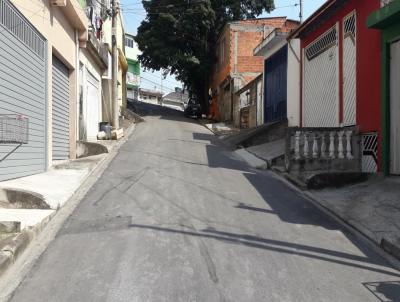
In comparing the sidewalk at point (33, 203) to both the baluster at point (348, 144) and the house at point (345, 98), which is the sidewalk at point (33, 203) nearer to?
the house at point (345, 98)

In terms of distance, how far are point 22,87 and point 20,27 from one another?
1.25 metres

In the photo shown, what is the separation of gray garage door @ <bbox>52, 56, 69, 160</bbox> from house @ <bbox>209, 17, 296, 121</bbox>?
57.8 feet

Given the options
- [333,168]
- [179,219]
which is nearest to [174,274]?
[179,219]

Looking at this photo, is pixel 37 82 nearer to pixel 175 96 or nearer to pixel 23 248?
pixel 23 248

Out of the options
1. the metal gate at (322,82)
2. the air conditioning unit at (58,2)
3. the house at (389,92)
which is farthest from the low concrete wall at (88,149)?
the house at (389,92)

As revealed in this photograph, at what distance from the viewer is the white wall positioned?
17531 millimetres

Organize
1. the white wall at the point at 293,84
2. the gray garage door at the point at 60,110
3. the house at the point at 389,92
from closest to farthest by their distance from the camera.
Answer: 1. the house at the point at 389,92
2. the gray garage door at the point at 60,110
3. the white wall at the point at 293,84

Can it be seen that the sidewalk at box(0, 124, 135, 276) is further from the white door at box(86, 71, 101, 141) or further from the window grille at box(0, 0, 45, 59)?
the white door at box(86, 71, 101, 141)

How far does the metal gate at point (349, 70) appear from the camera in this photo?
12078mm

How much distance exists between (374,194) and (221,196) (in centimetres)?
287

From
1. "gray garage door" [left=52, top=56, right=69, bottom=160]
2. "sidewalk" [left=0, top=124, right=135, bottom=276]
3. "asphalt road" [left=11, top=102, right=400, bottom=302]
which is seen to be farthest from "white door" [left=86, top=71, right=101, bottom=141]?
"asphalt road" [left=11, top=102, right=400, bottom=302]

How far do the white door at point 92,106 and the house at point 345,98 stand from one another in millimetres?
9370

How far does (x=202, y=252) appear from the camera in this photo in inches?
240

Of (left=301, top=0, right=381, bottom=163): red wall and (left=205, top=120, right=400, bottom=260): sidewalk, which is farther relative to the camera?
(left=301, top=0, right=381, bottom=163): red wall
